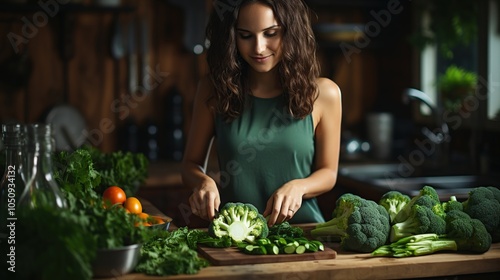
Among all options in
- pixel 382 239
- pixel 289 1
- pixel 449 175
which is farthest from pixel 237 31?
pixel 449 175

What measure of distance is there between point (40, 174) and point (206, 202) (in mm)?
526

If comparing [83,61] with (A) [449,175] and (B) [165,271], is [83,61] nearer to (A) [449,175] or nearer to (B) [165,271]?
(A) [449,175]

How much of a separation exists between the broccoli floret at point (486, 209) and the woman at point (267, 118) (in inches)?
21.1

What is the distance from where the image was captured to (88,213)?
1631 millimetres

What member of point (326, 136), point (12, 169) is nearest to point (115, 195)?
point (12, 169)

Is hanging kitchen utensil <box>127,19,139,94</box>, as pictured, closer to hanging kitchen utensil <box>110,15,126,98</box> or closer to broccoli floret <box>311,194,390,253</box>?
hanging kitchen utensil <box>110,15,126,98</box>

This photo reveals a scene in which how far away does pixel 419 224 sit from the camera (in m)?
1.93

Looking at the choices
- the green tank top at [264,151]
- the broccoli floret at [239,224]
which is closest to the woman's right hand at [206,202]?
the broccoli floret at [239,224]

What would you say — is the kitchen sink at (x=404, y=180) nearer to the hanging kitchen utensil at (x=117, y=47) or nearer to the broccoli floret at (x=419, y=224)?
the broccoli floret at (x=419, y=224)

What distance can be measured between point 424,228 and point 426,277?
0.15m

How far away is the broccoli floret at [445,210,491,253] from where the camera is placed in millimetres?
1871

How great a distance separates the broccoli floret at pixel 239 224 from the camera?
6.32 feet

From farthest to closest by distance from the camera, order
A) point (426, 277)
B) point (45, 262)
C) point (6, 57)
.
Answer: point (6, 57), point (426, 277), point (45, 262)

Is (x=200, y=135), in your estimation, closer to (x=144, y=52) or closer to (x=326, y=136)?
(x=326, y=136)
